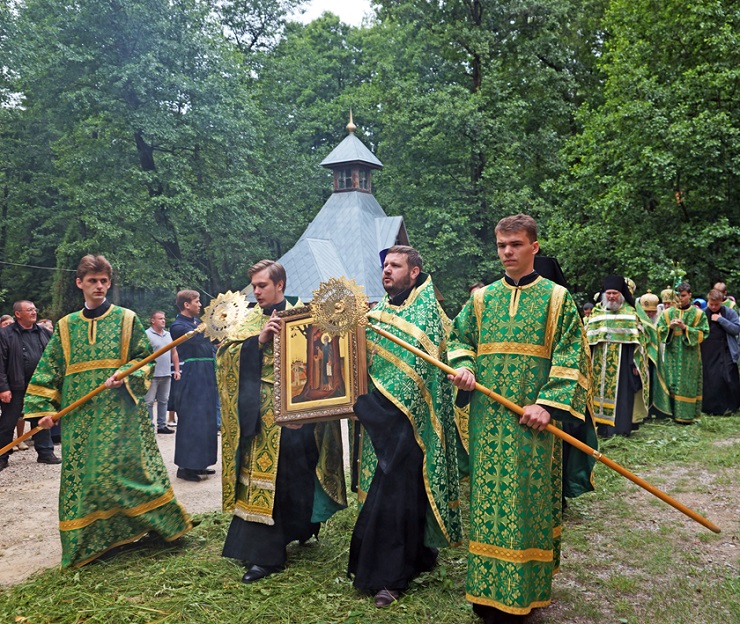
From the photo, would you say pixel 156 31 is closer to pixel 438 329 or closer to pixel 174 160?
pixel 174 160

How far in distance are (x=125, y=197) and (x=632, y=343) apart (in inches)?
634

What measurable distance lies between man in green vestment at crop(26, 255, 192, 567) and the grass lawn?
0.26m

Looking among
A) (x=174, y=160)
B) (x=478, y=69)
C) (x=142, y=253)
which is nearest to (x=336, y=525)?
(x=142, y=253)

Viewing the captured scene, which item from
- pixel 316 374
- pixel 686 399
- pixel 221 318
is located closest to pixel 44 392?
pixel 221 318

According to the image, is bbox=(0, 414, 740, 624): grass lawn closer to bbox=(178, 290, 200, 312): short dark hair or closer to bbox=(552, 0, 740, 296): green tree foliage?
bbox=(178, 290, 200, 312): short dark hair

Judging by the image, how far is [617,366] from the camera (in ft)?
33.2

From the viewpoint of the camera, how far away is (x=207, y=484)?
780 centimetres

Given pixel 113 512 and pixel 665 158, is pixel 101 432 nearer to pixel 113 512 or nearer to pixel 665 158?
pixel 113 512

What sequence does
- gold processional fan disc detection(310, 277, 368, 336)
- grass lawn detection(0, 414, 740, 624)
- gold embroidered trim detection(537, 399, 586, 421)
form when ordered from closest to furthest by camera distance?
1. gold embroidered trim detection(537, 399, 586, 421)
2. grass lawn detection(0, 414, 740, 624)
3. gold processional fan disc detection(310, 277, 368, 336)

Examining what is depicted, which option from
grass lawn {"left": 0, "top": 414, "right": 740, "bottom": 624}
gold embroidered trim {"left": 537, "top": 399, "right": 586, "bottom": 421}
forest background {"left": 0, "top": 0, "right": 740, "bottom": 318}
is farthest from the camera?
forest background {"left": 0, "top": 0, "right": 740, "bottom": 318}

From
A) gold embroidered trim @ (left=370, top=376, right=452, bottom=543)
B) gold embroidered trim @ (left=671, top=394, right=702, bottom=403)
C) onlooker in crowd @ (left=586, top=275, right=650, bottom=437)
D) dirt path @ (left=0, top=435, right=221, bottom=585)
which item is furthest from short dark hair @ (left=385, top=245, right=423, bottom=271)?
gold embroidered trim @ (left=671, top=394, right=702, bottom=403)

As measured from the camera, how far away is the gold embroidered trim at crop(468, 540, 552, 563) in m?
3.85

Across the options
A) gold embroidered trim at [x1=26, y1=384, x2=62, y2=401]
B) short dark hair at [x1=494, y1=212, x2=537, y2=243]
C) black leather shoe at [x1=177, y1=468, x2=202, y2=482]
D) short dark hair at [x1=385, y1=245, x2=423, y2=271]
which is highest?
short dark hair at [x1=494, y1=212, x2=537, y2=243]

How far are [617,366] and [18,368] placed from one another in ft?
26.6
